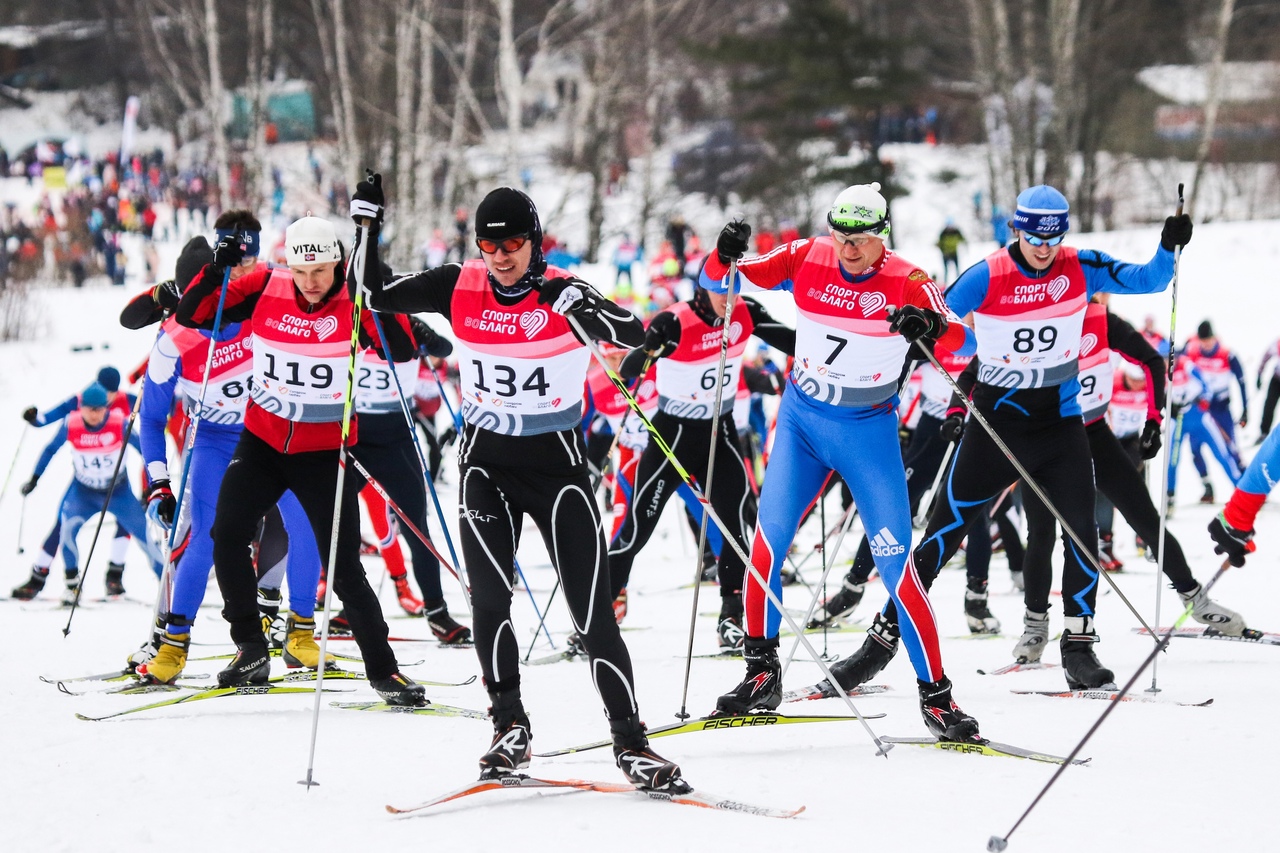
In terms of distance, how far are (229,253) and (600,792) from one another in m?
2.67

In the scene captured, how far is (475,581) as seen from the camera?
434 centimetres

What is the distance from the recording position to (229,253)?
5.50 metres

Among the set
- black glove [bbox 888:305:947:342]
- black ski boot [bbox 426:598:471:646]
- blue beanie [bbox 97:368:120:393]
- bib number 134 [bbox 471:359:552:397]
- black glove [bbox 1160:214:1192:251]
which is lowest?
black ski boot [bbox 426:598:471:646]

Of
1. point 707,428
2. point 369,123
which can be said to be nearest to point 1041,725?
point 707,428

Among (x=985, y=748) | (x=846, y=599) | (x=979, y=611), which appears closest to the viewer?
(x=985, y=748)

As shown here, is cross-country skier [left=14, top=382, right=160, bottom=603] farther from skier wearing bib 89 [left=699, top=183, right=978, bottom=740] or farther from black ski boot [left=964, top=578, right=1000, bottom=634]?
skier wearing bib 89 [left=699, top=183, right=978, bottom=740]

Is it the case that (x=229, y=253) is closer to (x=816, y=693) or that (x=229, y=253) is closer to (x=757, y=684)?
(x=757, y=684)

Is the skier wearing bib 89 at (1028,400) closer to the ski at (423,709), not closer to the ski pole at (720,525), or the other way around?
the ski pole at (720,525)

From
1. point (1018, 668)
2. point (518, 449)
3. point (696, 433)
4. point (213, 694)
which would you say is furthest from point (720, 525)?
point (696, 433)

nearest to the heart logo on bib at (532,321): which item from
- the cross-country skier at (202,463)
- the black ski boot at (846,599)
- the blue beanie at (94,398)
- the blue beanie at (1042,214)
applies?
the cross-country skier at (202,463)

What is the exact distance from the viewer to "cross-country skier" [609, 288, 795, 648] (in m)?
6.98

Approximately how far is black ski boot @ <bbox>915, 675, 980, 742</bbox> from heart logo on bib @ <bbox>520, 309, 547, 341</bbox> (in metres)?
1.87

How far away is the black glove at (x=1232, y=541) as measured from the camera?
4.80m

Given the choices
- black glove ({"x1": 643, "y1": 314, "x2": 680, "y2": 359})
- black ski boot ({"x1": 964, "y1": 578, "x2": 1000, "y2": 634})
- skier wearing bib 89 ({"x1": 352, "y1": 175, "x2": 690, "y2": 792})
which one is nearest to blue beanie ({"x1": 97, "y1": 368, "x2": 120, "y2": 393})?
black glove ({"x1": 643, "y1": 314, "x2": 680, "y2": 359})
